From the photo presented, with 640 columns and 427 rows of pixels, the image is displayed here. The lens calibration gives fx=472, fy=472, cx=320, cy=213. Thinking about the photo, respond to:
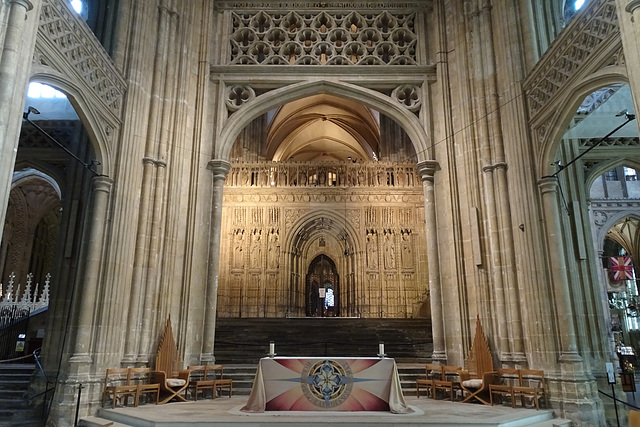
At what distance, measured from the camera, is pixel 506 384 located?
945cm

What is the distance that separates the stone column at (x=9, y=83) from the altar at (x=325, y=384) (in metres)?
4.64

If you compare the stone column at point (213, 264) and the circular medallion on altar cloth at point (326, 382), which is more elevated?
the stone column at point (213, 264)

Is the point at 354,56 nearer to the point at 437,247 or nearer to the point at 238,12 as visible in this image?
the point at 238,12

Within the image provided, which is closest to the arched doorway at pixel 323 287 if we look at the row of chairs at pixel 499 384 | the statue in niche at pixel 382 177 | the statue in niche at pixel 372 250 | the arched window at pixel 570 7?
the statue in niche at pixel 372 250

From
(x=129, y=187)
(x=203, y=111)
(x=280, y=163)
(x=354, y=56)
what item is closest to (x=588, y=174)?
(x=354, y=56)

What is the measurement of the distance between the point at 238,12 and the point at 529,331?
1140 cm

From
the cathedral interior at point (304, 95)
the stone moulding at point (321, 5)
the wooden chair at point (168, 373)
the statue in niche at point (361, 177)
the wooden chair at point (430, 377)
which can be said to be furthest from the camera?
the statue in niche at point (361, 177)

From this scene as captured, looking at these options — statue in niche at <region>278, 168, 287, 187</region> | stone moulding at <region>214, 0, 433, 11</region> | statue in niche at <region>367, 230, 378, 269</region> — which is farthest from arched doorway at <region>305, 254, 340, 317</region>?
stone moulding at <region>214, 0, 433, 11</region>

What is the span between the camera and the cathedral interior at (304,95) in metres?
8.05

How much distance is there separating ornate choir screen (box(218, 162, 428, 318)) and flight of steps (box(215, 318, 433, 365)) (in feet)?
11.1

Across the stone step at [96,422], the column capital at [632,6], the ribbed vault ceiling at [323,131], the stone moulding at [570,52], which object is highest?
the ribbed vault ceiling at [323,131]

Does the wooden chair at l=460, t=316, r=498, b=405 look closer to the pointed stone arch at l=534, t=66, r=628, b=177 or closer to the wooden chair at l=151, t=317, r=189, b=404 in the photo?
the pointed stone arch at l=534, t=66, r=628, b=177

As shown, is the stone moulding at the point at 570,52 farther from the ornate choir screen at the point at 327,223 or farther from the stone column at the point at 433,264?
the ornate choir screen at the point at 327,223

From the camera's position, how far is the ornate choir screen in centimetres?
1936
